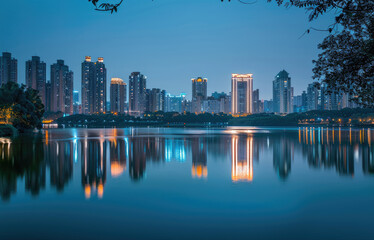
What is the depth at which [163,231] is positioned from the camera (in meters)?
8.23

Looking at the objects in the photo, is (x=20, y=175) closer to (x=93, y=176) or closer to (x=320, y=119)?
(x=93, y=176)

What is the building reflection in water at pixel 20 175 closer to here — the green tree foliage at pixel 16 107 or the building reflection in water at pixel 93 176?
the building reflection in water at pixel 93 176

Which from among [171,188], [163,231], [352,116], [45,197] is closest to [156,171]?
[171,188]

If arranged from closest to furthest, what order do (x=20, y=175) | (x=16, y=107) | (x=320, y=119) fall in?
(x=20, y=175), (x=16, y=107), (x=320, y=119)

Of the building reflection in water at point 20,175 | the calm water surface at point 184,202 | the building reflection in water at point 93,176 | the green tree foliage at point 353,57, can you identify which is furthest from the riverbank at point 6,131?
the green tree foliage at point 353,57

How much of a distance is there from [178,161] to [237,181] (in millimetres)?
8367

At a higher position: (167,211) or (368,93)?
(368,93)

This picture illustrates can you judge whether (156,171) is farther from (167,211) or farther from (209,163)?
(167,211)

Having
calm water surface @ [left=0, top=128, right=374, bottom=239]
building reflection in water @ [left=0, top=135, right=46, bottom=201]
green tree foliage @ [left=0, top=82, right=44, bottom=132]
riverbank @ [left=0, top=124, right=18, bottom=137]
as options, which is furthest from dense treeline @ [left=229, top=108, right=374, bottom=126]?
building reflection in water @ [left=0, top=135, right=46, bottom=201]

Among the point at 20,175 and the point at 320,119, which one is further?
the point at 320,119

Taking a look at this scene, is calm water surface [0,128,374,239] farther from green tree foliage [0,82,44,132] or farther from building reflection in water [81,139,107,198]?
green tree foliage [0,82,44,132]

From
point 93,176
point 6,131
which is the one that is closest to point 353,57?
point 93,176

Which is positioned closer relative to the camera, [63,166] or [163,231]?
[163,231]

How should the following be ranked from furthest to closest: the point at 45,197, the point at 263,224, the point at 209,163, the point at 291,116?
1. the point at 291,116
2. the point at 209,163
3. the point at 45,197
4. the point at 263,224
